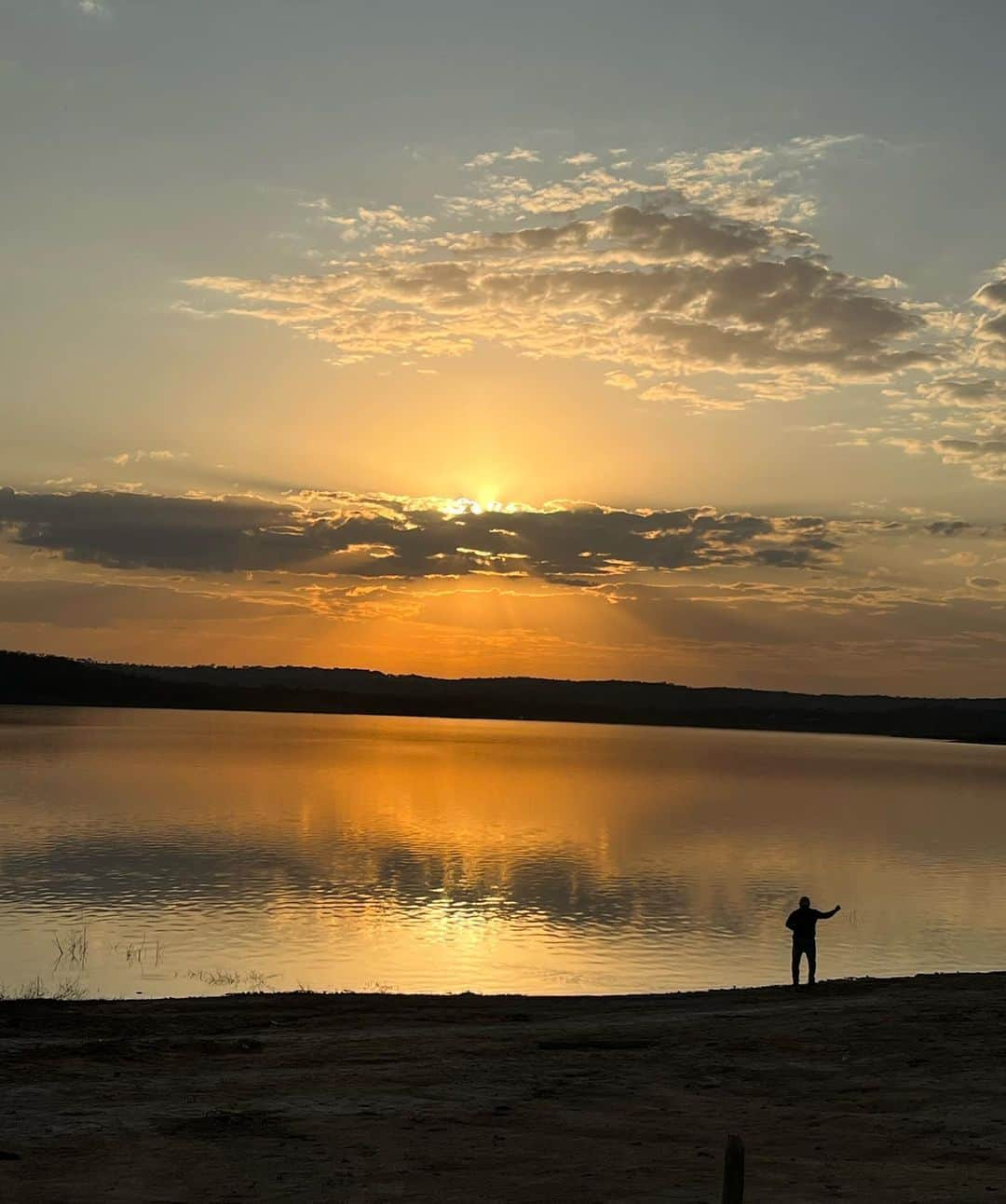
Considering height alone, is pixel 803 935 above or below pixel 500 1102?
below

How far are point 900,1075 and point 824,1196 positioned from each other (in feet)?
16.1

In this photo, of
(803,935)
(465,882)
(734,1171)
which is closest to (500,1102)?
(734,1171)

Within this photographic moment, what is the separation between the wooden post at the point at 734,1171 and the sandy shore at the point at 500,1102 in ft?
12.1

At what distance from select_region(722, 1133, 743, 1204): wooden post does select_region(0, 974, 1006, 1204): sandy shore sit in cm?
368

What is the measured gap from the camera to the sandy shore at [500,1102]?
11.4 metres

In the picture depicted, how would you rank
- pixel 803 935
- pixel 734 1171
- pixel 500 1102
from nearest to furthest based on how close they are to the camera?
pixel 734 1171
pixel 500 1102
pixel 803 935

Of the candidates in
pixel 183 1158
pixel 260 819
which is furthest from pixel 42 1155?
pixel 260 819

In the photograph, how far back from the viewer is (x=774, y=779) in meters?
114

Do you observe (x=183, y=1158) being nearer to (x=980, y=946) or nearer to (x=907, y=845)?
(x=980, y=946)

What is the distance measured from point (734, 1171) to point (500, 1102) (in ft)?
23.5

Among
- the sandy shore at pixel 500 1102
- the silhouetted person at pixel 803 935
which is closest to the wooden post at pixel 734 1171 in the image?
the sandy shore at pixel 500 1102

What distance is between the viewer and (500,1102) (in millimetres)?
14125

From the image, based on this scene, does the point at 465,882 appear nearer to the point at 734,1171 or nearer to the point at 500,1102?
the point at 500,1102

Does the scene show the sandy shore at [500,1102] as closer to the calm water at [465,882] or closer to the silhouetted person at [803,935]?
the silhouetted person at [803,935]
